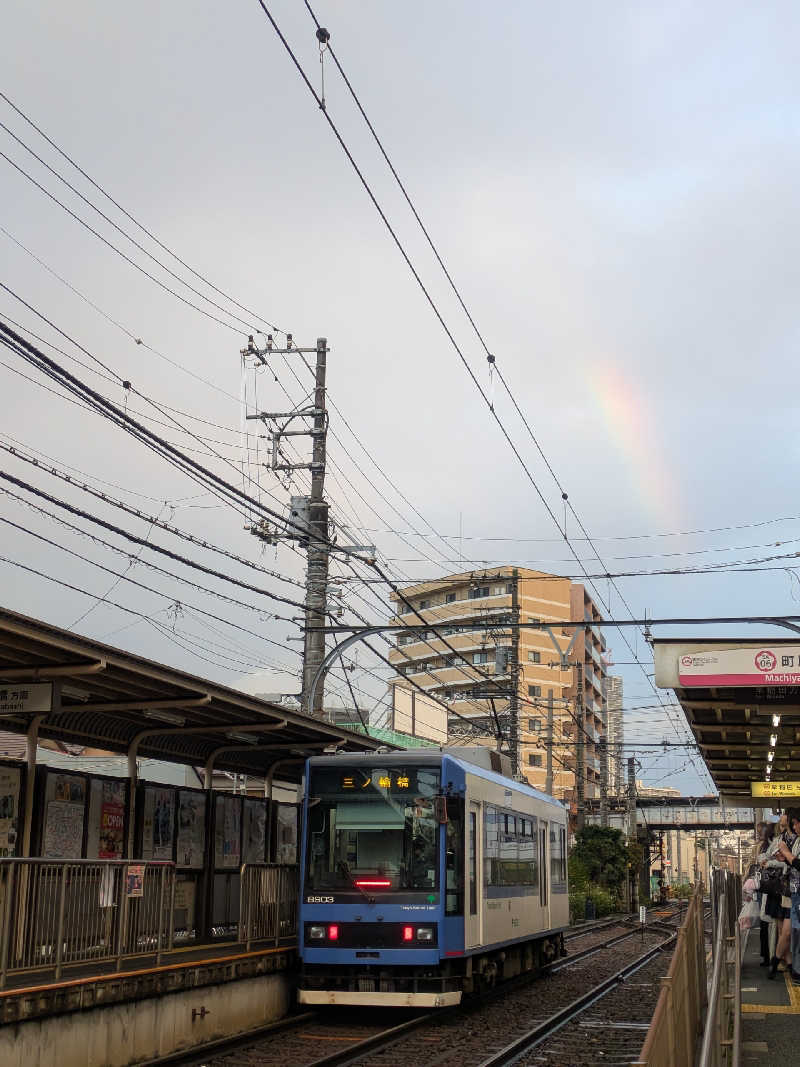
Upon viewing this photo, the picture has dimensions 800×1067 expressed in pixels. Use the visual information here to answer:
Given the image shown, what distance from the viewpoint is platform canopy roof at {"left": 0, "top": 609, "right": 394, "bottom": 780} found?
1095cm

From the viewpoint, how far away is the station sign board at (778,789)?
2345cm

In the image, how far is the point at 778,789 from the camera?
928 inches

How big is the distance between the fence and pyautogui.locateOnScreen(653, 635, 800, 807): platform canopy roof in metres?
2.78

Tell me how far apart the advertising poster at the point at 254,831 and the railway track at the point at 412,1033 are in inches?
104

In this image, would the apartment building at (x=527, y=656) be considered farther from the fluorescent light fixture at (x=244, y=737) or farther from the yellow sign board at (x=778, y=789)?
the fluorescent light fixture at (x=244, y=737)

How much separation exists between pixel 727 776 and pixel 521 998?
10.2 metres

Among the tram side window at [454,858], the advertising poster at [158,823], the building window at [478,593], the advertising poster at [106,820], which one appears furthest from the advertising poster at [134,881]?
the building window at [478,593]

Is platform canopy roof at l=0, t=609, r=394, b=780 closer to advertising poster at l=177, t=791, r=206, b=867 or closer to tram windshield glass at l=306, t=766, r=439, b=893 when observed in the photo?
advertising poster at l=177, t=791, r=206, b=867

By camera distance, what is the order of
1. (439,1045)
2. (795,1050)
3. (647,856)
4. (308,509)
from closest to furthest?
(795,1050), (439,1045), (308,509), (647,856)

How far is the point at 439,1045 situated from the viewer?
42.0ft

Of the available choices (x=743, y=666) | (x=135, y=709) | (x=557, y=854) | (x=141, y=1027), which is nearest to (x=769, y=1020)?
(x=743, y=666)

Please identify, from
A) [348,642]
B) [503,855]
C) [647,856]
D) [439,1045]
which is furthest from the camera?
[647,856]

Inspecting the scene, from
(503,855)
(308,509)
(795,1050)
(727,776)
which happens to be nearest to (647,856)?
(727,776)

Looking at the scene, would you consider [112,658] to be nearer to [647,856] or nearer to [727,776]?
[727,776]
